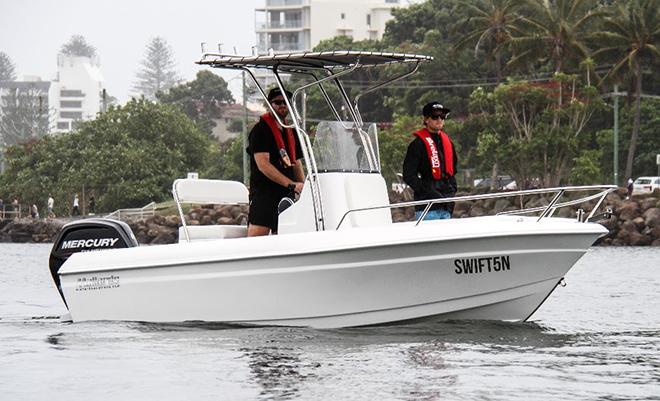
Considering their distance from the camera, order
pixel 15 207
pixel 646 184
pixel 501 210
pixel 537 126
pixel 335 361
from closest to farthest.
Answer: pixel 335 361 → pixel 501 210 → pixel 537 126 → pixel 646 184 → pixel 15 207

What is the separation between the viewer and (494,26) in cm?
6462

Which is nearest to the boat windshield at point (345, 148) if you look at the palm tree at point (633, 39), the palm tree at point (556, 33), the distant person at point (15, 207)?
the palm tree at point (633, 39)

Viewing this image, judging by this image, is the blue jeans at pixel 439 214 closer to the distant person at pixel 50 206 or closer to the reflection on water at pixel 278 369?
the reflection on water at pixel 278 369

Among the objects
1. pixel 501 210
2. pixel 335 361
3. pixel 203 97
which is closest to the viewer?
pixel 335 361

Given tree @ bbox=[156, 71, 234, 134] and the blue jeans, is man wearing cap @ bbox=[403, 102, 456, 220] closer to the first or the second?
the blue jeans

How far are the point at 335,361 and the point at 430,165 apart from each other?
9.09 ft

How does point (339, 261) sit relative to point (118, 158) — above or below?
above

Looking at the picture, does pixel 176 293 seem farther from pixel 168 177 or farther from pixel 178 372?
pixel 168 177

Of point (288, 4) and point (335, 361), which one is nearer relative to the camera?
point (335, 361)

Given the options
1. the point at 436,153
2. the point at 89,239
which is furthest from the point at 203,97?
the point at 436,153

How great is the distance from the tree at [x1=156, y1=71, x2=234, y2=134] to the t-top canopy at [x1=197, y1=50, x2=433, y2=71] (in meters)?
114

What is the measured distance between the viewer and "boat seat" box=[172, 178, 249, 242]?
13.2 meters

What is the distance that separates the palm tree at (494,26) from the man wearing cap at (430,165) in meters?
50.0

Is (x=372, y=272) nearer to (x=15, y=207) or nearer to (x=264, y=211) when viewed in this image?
(x=264, y=211)
